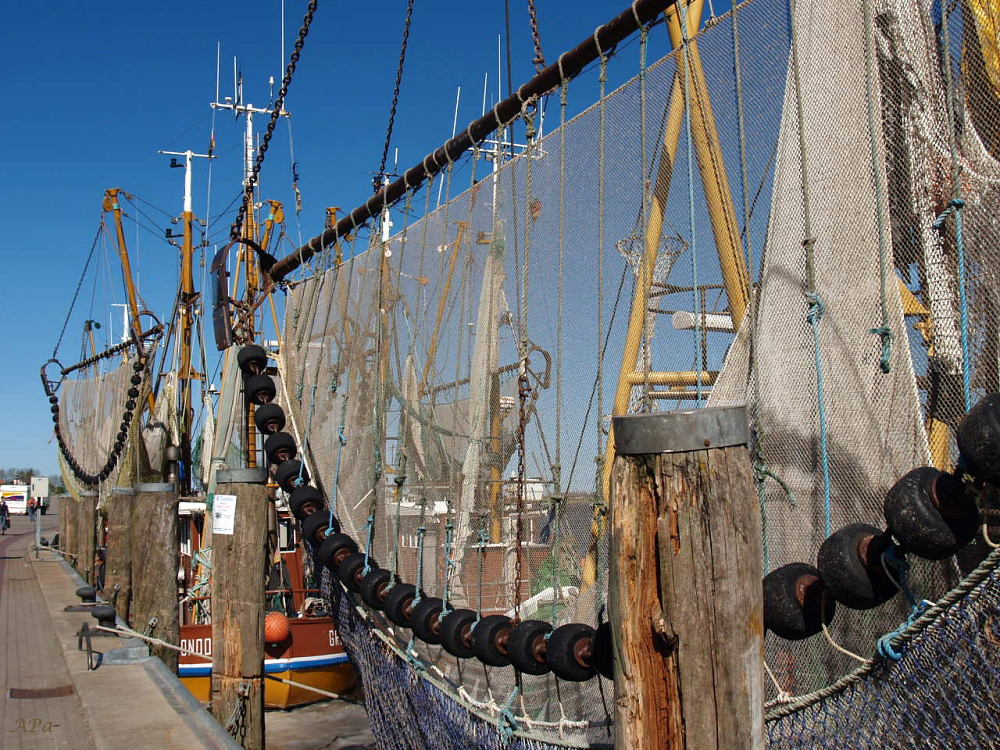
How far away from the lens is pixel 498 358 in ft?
16.6

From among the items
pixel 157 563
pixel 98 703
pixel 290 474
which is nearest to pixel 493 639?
pixel 290 474

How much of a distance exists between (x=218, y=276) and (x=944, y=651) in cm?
697

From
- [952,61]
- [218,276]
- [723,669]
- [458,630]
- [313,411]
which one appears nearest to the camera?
[723,669]

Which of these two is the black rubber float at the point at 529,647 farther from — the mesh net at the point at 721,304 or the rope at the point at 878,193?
the rope at the point at 878,193

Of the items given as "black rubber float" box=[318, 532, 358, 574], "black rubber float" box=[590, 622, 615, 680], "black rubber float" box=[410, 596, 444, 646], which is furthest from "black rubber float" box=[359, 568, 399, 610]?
"black rubber float" box=[590, 622, 615, 680]

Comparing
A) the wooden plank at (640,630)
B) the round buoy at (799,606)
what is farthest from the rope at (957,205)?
the wooden plank at (640,630)

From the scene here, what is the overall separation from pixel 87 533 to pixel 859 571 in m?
18.6

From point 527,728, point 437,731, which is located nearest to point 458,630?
point 527,728

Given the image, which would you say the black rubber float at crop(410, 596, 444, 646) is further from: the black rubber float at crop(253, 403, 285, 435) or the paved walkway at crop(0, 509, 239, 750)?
the black rubber float at crop(253, 403, 285, 435)

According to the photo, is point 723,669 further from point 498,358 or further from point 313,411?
point 313,411

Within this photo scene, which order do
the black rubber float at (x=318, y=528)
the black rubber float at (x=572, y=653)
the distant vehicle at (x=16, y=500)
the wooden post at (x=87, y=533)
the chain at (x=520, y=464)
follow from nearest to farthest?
the black rubber float at (x=572, y=653), the chain at (x=520, y=464), the black rubber float at (x=318, y=528), the wooden post at (x=87, y=533), the distant vehicle at (x=16, y=500)

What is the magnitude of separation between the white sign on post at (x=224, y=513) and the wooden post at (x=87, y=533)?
1224 cm

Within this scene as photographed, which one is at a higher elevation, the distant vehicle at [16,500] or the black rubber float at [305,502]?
the black rubber float at [305,502]

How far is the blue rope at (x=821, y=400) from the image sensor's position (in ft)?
9.89
